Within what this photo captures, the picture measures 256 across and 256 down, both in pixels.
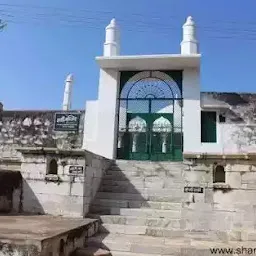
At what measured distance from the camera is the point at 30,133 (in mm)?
14172

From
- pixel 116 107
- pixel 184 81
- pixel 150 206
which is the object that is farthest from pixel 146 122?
pixel 150 206

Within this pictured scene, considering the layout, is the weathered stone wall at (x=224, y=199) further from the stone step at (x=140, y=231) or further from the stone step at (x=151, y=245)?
the stone step at (x=151, y=245)

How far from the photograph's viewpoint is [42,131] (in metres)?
14.1

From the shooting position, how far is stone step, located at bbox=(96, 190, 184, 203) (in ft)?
28.2

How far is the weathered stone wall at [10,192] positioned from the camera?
8.06 meters

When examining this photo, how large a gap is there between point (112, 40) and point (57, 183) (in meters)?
7.95

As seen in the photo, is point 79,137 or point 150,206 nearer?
point 150,206

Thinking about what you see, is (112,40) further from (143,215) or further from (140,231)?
(140,231)

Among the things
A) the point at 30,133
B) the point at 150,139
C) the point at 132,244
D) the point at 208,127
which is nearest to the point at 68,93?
the point at 30,133

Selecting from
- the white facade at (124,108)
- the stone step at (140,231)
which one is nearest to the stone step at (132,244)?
the stone step at (140,231)

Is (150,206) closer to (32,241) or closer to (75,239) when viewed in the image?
(75,239)

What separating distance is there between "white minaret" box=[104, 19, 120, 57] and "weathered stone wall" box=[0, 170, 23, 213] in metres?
7.12

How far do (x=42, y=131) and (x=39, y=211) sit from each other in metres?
6.54

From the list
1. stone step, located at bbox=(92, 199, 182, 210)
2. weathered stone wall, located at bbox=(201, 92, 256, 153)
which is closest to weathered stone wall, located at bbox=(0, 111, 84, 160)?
weathered stone wall, located at bbox=(201, 92, 256, 153)
